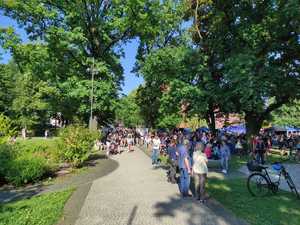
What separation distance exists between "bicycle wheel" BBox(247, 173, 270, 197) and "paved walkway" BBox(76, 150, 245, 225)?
208 centimetres

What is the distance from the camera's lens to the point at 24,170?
1287 cm

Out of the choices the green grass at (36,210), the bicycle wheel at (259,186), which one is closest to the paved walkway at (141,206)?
the green grass at (36,210)

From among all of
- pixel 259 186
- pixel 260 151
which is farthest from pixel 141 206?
pixel 260 151

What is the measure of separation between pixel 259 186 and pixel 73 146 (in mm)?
9543

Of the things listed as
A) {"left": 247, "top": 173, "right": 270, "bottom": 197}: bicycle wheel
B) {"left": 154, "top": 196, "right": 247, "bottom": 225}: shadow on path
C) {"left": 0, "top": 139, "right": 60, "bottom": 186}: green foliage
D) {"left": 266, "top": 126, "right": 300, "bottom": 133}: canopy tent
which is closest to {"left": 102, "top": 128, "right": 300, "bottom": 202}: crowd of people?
{"left": 154, "top": 196, "right": 247, "bottom": 225}: shadow on path

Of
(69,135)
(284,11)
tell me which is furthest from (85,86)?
(284,11)

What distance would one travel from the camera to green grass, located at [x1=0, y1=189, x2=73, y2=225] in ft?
25.3

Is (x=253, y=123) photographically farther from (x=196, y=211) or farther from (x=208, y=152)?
(x=196, y=211)

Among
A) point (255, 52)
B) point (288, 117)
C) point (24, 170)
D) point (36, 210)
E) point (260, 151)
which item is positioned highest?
point (255, 52)

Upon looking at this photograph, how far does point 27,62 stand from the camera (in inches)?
1003

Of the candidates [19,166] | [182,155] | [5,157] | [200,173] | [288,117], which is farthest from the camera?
[288,117]

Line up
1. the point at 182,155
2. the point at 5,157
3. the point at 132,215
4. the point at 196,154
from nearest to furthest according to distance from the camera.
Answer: the point at 132,215
the point at 196,154
the point at 182,155
the point at 5,157

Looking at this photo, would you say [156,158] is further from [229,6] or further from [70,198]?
[229,6]

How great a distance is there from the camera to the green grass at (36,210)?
7.72 meters
